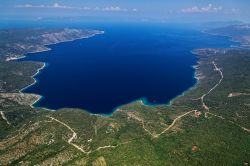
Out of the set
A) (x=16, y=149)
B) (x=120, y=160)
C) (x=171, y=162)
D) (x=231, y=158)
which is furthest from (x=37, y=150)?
(x=231, y=158)

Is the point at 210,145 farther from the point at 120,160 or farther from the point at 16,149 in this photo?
the point at 16,149

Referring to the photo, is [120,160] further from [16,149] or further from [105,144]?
[16,149]

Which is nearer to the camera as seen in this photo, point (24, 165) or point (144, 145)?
point (24, 165)

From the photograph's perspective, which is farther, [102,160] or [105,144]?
[105,144]

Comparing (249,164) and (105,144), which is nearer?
(249,164)

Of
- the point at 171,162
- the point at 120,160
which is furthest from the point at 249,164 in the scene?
the point at 120,160

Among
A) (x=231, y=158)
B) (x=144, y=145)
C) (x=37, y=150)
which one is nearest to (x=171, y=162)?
(x=144, y=145)

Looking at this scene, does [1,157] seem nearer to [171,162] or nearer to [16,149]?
[16,149]
